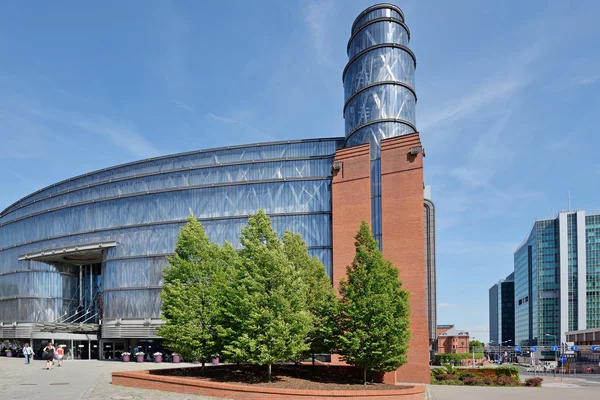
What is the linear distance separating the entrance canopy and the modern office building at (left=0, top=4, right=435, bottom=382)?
0.14 metres

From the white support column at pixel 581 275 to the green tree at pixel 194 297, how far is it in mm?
147920

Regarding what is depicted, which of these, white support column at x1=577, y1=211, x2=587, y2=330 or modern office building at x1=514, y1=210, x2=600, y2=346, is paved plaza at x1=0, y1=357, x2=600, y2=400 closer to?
modern office building at x1=514, y1=210, x2=600, y2=346

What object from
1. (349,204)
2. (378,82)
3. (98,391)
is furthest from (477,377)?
(378,82)

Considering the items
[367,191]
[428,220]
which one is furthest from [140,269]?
[428,220]

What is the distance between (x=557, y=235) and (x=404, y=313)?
14911cm

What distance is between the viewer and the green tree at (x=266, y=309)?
66.3 feet

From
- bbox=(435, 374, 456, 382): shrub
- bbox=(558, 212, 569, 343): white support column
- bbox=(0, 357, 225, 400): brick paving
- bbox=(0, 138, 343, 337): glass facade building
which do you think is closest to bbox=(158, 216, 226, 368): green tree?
bbox=(0, 357, 225, 400): brick paving

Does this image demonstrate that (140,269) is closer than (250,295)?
No

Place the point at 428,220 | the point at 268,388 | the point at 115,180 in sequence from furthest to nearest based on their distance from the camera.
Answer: the point at 115,180 → the point at 428,220 → the point at 268,388

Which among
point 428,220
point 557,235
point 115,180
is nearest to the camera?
point 428,220

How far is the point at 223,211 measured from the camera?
158 feet

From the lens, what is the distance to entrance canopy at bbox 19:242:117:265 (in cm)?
5241

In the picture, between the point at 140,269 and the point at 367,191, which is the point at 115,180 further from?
the point at 367,191

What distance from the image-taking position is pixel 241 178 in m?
48.2
